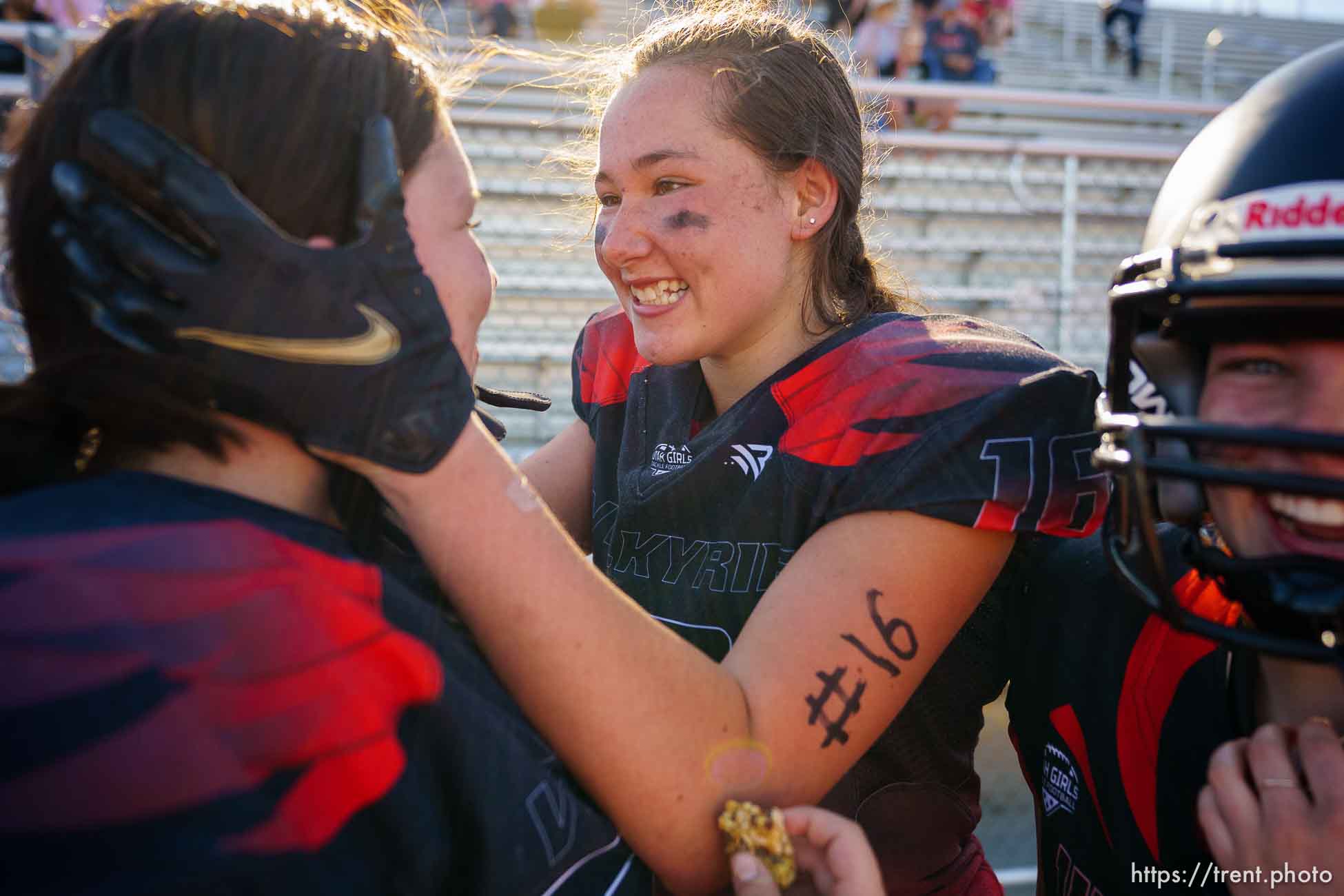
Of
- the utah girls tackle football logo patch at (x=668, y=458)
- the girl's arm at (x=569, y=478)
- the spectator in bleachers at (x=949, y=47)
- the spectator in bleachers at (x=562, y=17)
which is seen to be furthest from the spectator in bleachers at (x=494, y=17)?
the utah girls tackle football logo patch at (x=668, y=458)

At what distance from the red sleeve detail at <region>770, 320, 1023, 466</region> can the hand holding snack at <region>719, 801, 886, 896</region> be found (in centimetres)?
52

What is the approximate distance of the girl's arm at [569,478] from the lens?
2.07m

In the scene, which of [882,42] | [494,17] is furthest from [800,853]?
[494,17]

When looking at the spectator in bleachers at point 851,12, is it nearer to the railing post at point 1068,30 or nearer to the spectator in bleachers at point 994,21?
the spectator in bleachers at point 994,21

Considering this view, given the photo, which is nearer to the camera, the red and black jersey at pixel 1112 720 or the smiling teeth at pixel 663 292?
the red and black jersey at pixel 1112 720

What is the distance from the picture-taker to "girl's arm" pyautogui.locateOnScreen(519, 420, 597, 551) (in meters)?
2.07

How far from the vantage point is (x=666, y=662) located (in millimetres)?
1176

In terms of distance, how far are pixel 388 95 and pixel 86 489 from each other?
1.63 feet

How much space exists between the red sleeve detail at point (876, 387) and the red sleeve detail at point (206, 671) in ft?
2.60

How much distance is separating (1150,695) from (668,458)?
32.6 inches

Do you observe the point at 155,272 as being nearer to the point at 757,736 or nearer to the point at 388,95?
the point at 388,95

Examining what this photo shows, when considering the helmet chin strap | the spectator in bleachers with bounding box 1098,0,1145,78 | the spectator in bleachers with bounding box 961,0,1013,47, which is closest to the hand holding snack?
the helmet chin strap

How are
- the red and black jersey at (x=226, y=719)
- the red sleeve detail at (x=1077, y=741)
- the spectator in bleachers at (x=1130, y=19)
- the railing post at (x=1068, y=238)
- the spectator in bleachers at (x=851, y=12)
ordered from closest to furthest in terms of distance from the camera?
the red and black jersey at (x=226, y=719) → the red sleeve detail at (x=1077, y=741) → the railing post at (x=1068, y=238) → the spectator in bleachers at (x=851, y=12) → the spectator in bleachers at (x=1130, y=19)

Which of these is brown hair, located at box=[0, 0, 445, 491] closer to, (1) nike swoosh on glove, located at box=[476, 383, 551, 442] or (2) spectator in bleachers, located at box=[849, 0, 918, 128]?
(1) nike swoosh on glove, located at box=[476, 383, 551, 442]
